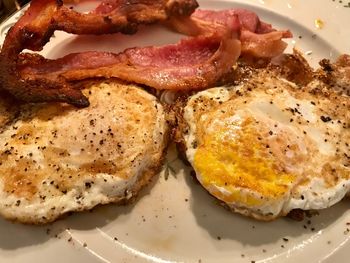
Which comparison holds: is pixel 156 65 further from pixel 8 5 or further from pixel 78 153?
pixel 8 5

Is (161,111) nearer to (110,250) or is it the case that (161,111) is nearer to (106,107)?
(106,107)

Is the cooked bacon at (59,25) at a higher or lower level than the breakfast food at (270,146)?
higher

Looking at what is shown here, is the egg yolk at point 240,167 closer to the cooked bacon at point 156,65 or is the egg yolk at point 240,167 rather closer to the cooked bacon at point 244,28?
the cooked bacon at point 156,65

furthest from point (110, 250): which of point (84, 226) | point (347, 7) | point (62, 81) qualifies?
point (347, 7)

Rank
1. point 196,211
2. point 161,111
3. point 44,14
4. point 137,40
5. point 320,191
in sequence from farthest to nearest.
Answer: point 137,40
point 44,14
point 161,111
point 196,211
point 320,191

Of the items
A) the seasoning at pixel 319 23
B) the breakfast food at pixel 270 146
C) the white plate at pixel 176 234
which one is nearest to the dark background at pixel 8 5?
the breakfast food at pixel 270 146

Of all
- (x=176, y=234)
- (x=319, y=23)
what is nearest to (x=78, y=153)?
(x=176, y=234)
